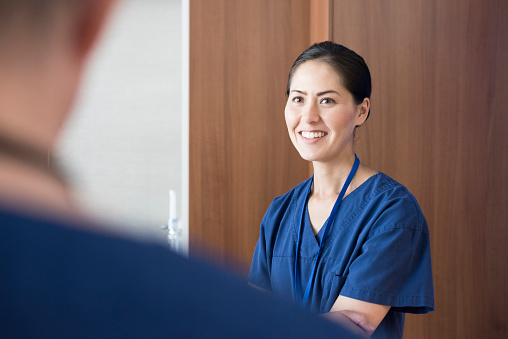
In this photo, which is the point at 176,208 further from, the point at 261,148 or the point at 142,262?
the point at 142,262

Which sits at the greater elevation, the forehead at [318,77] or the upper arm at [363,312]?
the forehead at [318,77]

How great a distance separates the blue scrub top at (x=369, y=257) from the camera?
3.51 ft

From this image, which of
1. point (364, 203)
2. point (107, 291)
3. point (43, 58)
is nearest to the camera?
point (107, 291)

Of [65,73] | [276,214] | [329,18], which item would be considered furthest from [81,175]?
[329,18]

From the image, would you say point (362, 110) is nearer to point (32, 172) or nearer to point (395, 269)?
point (395, 269)

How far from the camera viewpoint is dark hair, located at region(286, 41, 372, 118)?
1263mm

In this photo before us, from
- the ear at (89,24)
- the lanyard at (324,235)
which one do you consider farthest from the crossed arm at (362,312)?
the ear at (89,24)

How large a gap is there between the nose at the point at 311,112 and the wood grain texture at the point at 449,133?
2.23 ft

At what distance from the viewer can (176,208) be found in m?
2.14

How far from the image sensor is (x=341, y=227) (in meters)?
1.21

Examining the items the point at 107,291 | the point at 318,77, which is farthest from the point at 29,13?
the point at 318,77

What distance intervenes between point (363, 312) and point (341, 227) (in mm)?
219

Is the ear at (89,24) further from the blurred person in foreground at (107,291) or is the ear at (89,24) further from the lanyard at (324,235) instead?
the lanyard at (324,235)

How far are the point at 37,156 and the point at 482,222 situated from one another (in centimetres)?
206
